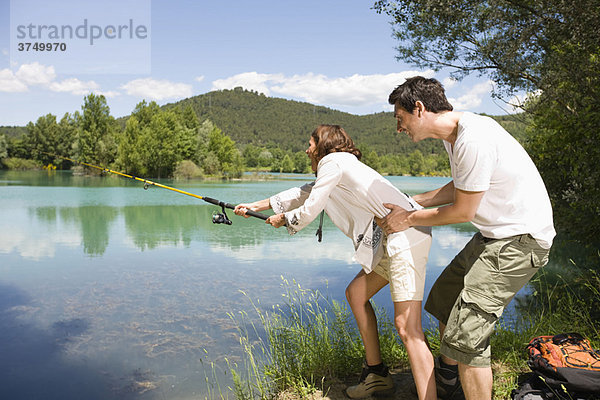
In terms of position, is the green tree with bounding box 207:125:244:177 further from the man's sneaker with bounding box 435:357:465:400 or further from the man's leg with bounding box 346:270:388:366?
the man's sneaker with bounding box 435:357:465:400

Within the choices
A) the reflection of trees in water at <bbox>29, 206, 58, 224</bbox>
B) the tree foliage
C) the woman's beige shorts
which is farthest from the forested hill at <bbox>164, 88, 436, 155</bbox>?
the woman's beige shorts

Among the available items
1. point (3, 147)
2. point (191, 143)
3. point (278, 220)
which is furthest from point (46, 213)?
point (3, 147)

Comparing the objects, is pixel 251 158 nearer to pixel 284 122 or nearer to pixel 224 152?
pixel 224 152

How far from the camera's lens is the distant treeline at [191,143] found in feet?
181

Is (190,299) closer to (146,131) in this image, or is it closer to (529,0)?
(529,0)

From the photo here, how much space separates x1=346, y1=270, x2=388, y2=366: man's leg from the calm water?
2.30 metres

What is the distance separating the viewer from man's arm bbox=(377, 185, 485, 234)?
220cm

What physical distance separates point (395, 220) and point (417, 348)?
0.70m

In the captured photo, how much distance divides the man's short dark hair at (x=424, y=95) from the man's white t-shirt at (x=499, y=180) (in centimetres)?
13

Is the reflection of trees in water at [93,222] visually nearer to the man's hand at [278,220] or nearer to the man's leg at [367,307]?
the man's hand at [278,220]

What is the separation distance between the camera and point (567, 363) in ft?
8.65

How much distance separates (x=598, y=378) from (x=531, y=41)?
5.75 meters

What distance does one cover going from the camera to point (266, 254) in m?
11.5

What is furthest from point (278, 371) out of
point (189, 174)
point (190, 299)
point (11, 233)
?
point (189, 174)
